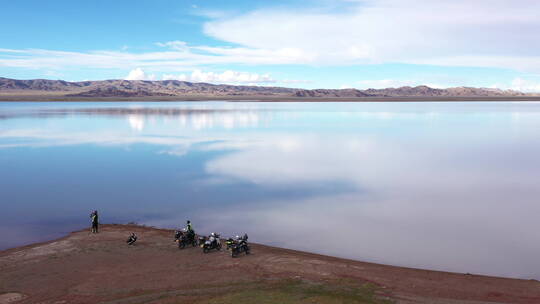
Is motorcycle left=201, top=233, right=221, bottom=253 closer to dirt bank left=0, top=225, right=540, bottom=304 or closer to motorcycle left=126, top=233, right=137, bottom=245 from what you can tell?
dirt bank left=0, top=225, right=540, bottom=304

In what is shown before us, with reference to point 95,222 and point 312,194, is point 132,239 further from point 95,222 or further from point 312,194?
point 312,194

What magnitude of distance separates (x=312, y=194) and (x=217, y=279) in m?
14.4

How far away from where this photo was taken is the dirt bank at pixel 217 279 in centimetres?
1441

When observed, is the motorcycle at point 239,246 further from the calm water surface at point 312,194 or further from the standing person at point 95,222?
the standing person at point 95,222

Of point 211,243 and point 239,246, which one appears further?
point 211,243

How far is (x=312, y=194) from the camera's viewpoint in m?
29.4

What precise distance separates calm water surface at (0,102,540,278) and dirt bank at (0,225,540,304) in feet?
7.40

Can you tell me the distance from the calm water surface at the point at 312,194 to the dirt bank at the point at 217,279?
2.26m

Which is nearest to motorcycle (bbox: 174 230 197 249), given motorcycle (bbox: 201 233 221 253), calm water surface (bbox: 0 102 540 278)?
motorcycle (bbox: 201 233 221 253)

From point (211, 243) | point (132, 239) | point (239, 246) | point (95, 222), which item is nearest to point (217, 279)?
point (239, 246)

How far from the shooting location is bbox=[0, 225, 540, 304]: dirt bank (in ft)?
47.3

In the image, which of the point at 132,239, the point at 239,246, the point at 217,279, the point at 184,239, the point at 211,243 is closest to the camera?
the point at 217,279

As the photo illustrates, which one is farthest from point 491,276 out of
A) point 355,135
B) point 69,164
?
point 355,135

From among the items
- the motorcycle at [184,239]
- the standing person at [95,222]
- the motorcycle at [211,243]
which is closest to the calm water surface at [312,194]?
the standing person at [95,222]
